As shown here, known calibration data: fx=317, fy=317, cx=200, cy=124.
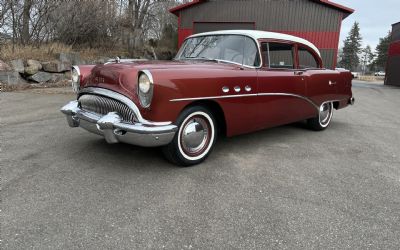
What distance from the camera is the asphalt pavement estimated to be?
7.11ft

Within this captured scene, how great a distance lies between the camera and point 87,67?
13.3 feet

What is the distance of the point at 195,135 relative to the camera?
3459 mm

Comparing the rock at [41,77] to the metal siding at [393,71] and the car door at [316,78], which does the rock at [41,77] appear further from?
the metal siding at [393,71]

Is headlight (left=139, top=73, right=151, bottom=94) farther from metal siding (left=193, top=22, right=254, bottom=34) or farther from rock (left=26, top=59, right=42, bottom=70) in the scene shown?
metal siding (left=193, top=22, right=254, bottom=34)

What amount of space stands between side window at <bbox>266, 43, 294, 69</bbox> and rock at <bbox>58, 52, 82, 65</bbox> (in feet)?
27.3

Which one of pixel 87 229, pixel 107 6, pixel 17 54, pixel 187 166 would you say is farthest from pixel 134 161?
pixel 107 6

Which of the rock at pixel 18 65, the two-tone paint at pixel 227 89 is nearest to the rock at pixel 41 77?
the rock at pixel 18 65

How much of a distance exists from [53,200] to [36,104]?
197 inches

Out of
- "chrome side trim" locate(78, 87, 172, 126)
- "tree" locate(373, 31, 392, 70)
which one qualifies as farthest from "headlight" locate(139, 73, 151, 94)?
"tree" locate(373, 31, 392, 70)

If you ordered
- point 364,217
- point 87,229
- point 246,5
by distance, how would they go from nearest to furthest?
1. point 87,229
2. point 364,217
3. point 246,5

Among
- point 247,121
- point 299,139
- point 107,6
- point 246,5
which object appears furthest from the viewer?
point 246,5

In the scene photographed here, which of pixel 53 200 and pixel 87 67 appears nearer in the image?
pixel 53 200

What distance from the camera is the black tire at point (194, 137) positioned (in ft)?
10.8

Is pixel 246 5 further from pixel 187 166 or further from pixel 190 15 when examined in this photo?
pixel 187 166
